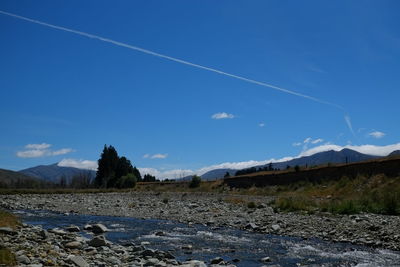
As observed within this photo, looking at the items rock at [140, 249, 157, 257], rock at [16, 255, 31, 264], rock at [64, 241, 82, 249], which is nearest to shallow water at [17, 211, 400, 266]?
rock at [140, 249, 157, 257]

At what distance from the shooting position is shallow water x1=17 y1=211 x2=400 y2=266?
14.1m

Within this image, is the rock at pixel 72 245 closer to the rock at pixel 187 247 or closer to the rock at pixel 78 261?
the rock at pixel 78 261

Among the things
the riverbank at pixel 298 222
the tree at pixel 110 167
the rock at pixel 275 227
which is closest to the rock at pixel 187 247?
the riverbank at pixel 298 222

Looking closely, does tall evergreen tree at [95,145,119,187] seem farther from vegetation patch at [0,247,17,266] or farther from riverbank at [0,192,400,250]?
vegetation patch at [0,247,17,266]

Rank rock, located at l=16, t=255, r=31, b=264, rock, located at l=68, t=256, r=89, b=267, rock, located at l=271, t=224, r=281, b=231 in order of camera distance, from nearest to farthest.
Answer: rock, located at l=16, t=255, r=31, b=264 → rock, located at l=68, t=256, r=89, b=267 → rock, located at l=271, t=224, r=281, b=231

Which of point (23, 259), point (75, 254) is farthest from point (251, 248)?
Result: point (23, 259)

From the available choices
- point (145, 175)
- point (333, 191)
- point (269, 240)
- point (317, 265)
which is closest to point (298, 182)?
point (333, 191)

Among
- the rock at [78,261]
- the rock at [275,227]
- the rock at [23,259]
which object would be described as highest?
the rock at [23,259]

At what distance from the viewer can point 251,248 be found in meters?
16.7

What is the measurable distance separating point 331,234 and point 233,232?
5016 mm

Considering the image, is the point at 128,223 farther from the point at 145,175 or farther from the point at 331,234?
the point at 145,175

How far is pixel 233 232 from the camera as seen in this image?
21.4 m

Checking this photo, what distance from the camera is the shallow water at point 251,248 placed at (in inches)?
554

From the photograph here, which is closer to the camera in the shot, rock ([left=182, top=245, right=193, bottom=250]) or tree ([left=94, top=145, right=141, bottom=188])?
rock ([left=182, top=245, right=193, bottom=250])
